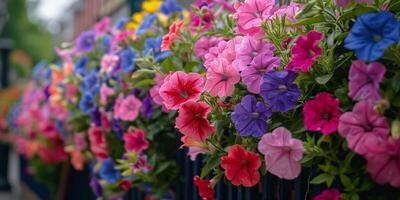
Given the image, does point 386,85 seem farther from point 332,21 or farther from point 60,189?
point 60,189

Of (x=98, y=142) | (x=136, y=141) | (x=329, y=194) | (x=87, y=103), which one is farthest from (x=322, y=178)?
(x=87, y=103)

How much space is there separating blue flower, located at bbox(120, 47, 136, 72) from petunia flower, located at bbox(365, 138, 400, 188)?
5.23 feet

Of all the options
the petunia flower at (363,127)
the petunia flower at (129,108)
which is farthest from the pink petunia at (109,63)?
the petunia flower at (363,127)

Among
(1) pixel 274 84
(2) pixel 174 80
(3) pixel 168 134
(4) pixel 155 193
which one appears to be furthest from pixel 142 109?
(1) pixel 274 84

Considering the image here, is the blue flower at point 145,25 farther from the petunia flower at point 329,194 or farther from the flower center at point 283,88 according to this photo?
the petunia flower at point 329,194

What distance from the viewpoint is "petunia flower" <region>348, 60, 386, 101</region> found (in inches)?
54.8

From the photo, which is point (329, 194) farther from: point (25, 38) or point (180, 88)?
point (25, 38)

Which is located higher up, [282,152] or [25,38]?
[282,152]

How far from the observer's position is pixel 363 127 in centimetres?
142

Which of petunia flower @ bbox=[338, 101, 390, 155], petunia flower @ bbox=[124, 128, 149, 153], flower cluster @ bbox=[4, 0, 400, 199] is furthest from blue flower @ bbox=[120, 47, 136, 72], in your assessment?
petunia flower @ bbox=[338, 101, 390, 155]

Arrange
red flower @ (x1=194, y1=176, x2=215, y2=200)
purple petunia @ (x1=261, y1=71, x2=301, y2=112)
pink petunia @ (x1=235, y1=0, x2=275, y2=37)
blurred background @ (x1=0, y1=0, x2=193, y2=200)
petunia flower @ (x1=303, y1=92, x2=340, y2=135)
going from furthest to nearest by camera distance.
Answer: blurred background @ (x1=0, y1=0, x2=193, y2=200) < red flower @ (x1=194, y1=176, x2=215, y2=200) < pink petunia @ (x1=235, y1=0, x2=275, y2=37) < purple petunia @ (x1=261, y1=71, x2=301, y2=112) < petunia flower @ (x1=303, y1=92, x2=340, y2=135)

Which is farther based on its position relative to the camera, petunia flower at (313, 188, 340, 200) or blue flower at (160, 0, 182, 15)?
blue flower at (160, 0, 182, 15)

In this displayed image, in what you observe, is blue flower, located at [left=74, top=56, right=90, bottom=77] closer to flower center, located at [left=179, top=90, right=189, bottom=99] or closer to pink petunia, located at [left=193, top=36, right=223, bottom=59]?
pink petunia, located at [left=193, top=36, right=223, bottom=59]

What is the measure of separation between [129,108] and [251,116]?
43.2 inches
